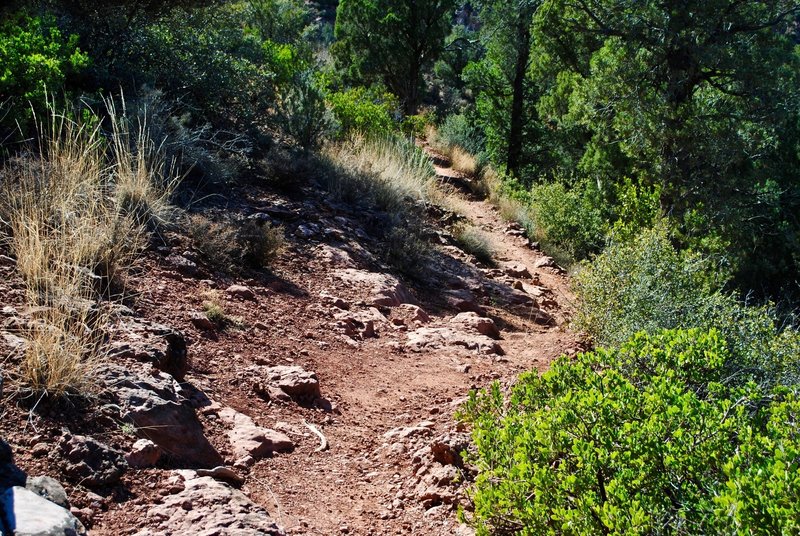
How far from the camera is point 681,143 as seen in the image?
32.7 feet

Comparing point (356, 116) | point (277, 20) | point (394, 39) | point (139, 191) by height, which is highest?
point (394, 39)

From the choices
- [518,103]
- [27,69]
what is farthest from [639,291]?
[518,103]

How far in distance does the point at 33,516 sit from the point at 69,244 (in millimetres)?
2274

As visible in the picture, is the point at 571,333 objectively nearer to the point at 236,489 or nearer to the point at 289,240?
the point at 289,240

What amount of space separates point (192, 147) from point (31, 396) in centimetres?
437

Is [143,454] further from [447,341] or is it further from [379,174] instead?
[379,174]

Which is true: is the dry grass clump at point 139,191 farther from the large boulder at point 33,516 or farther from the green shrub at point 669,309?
the green shrub at point 669,309

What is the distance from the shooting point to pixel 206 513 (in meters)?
2.80

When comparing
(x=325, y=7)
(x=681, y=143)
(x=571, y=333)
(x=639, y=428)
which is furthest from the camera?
(x=325, y=7)

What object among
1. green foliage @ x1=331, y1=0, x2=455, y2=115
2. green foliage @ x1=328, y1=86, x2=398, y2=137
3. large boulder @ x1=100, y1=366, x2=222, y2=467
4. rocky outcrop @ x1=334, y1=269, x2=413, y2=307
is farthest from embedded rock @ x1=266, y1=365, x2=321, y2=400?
green foliage @ x1=331, y1=0, x2=455, y2=115

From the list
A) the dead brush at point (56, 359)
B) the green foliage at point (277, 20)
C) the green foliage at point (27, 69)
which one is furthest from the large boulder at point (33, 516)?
the green foliage at point (277, 20)

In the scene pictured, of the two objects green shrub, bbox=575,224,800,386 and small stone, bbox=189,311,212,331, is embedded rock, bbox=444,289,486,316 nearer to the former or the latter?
green shrub, bbox=575,224,800,386

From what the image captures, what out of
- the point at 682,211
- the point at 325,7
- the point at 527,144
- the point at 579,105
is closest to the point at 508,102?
the point at 527,144

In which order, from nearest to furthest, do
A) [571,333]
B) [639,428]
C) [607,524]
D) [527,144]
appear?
[607,524] < [639,428] < [571,333] < [527,144]
